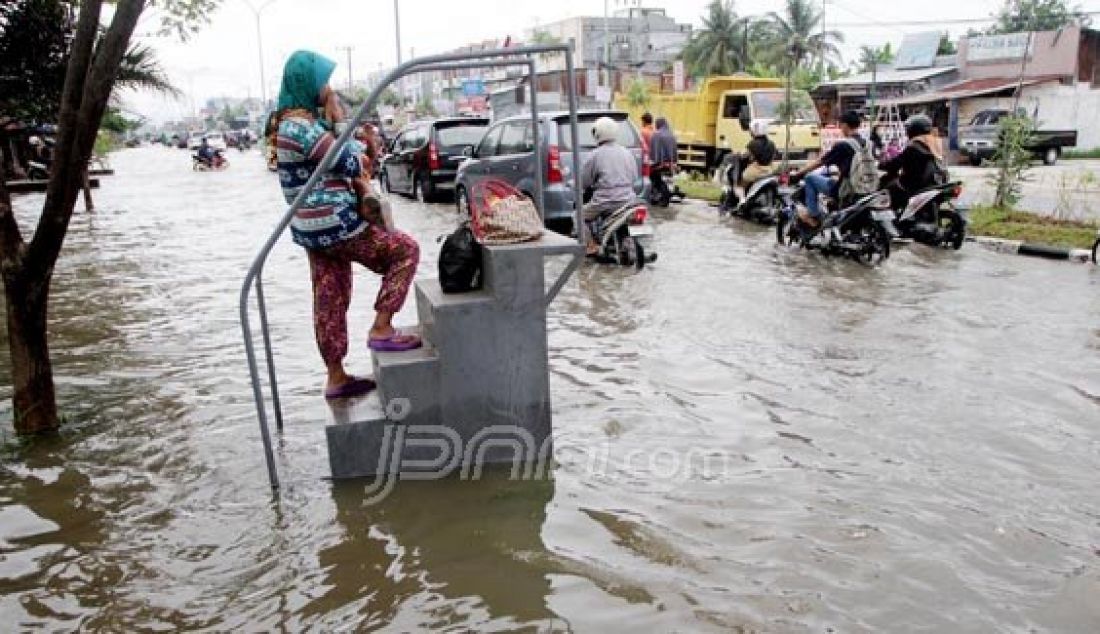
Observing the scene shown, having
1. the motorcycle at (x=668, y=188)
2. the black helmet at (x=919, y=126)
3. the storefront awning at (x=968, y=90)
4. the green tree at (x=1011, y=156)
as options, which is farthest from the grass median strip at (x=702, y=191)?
the storefront awning at (x=968, y=90)

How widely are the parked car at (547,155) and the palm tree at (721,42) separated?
4762 cm

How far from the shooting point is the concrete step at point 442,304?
4.13 meters

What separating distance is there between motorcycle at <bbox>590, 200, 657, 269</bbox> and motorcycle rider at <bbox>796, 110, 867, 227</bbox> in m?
1.96

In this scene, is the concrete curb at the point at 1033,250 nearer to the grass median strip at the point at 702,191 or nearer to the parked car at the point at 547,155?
the parked car at the point at 547,155

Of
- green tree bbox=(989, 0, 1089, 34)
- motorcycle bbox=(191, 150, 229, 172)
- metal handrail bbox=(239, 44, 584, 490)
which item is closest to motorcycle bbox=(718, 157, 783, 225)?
metal handrail bbox=(239, 44, 584, 490)

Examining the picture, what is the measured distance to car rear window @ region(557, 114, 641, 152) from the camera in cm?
1163

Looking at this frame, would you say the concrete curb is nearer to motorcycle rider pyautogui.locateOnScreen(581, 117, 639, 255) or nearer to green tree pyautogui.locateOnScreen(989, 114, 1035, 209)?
green tree pyautogui.locateOnScreen(989, 114, 1035, 209)

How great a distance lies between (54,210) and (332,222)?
1.53m

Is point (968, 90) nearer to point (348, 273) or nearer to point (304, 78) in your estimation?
point (348, 273)

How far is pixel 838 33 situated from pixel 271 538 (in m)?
62.1

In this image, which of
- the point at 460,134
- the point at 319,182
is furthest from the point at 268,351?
the point at 460,134

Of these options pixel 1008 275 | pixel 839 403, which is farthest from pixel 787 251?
pixel 839 403

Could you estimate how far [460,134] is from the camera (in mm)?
17953

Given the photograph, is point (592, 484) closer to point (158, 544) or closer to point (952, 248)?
point (158, 544)
